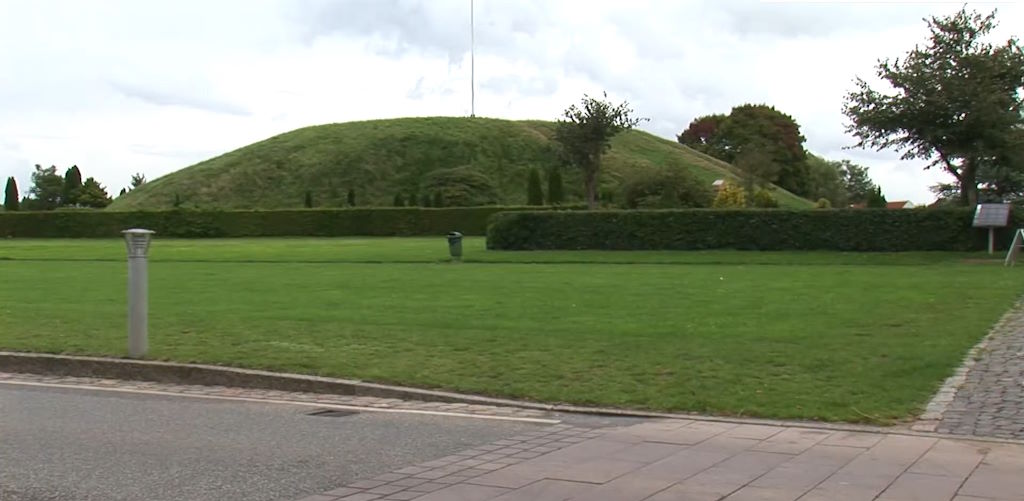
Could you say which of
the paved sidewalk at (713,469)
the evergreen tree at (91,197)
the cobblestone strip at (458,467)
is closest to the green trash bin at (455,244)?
the cobblestone strip at (458,467)

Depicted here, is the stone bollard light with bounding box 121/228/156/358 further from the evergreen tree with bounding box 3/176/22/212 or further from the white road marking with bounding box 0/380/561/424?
the evergreen tree with bounding box 3/176/22/212

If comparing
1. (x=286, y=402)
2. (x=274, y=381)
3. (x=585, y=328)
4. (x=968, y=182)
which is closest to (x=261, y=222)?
(x=968, y=182)

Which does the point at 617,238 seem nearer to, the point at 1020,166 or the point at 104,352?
the point at 1020,166

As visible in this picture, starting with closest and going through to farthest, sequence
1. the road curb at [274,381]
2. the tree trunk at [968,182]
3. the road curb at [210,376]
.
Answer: the road curb at [274,381]
the road curb at [210,376]
the tree trunk at [968,182]

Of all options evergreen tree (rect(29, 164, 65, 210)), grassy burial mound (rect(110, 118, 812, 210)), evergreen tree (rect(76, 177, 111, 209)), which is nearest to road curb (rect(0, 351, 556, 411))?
grassy burial mound (rect(110, 118, 812, 210))

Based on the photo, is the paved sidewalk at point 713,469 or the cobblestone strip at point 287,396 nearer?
the paved sidewalk at point 713,469

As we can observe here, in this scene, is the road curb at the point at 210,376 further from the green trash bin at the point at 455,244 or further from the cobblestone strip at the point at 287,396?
the green trash bin at the point at 455,244

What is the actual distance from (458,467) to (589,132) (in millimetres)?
Answer: 61127

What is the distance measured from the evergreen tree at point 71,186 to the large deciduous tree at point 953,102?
10731cm

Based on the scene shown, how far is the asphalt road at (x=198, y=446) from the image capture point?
568cm

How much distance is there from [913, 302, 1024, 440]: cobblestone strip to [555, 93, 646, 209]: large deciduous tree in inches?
2145

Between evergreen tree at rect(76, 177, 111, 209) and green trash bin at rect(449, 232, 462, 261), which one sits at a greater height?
evergreen tree at rect(76, 177, 111, 209)

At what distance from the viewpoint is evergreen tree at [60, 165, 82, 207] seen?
11756cm

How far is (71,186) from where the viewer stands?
120 m
